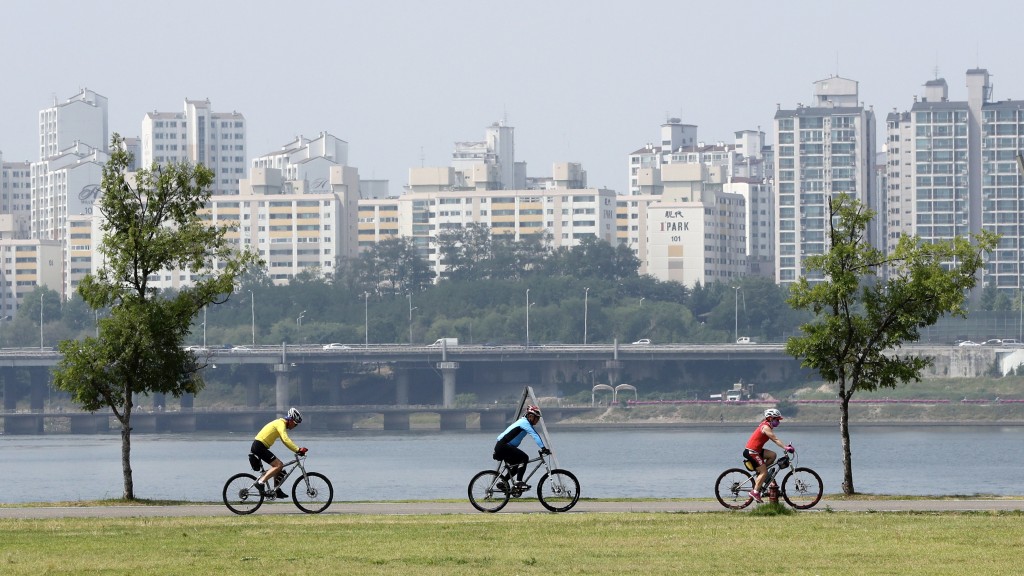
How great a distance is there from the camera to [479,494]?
3000 centimetres

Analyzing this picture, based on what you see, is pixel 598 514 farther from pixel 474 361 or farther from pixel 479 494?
pixel 474 361

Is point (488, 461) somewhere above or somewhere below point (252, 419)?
above

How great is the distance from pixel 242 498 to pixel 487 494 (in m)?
4.01

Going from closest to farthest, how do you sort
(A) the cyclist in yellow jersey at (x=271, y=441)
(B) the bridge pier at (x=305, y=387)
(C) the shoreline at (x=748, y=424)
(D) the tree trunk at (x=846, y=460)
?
(A) the cyclist in yellow jersey at (x=271, y=441), (D) the tree trunk at (x=846, y=460), (C) the shoreline at (x=748, y=424), (B) the bridge pier at (x=305, y=387)

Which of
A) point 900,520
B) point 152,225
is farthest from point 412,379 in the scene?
point 900,520

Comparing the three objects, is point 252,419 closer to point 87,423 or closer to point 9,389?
point 87,423

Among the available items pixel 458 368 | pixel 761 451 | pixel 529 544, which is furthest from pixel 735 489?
pixel 458 368

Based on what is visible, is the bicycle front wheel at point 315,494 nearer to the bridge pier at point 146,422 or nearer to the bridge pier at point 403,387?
the bridge pier at point 146,422

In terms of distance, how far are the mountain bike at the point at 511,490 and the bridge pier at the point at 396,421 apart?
466 ft

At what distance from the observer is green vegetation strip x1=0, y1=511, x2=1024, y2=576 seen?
850 inches

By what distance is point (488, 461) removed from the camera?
348 feet

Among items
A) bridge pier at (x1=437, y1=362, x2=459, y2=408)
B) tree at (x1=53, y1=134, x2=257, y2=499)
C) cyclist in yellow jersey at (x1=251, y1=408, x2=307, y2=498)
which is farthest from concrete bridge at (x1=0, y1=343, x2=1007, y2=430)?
cyclist in yellow jersey at (x1=251, y1=408, x2=307, y2=498)

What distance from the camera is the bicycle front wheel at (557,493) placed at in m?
29.7

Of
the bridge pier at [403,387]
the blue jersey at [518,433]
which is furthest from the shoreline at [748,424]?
the blue jersey at [518,433]
